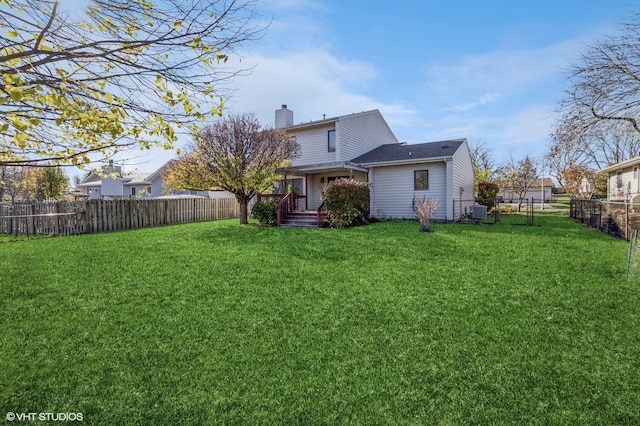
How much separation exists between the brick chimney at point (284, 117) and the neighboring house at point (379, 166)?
0.21 ft

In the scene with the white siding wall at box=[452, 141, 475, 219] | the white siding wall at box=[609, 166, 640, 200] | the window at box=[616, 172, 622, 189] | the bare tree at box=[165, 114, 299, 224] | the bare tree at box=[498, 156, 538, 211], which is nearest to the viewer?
the bare tree at box=[165, 114, 299, 224]

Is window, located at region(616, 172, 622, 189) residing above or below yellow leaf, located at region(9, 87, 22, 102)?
above

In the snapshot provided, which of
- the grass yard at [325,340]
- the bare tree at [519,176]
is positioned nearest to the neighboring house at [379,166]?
the grass yard at [325,340]

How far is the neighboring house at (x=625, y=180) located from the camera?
52.9ft

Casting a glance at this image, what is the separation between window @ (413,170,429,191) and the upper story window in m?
4.67

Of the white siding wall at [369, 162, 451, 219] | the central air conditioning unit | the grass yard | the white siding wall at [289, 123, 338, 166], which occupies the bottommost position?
the grass yard

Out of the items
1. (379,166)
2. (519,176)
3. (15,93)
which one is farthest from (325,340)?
(519,176)

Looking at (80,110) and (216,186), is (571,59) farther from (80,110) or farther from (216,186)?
(216,186)

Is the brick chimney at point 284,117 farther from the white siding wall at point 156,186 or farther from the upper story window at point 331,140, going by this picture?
the white siding wall at point 156,186

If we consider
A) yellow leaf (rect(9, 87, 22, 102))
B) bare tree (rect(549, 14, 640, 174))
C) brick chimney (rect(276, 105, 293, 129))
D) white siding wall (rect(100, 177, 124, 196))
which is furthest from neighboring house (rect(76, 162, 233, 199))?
yellow leaf (rect(9, 87, 22, 102))

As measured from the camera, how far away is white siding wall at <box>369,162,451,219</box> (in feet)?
49.5

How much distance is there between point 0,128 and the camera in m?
1.92

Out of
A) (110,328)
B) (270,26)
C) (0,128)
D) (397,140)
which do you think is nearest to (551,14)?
(270,26)

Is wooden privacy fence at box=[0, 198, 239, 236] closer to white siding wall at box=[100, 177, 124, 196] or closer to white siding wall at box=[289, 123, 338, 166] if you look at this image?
white siding wall at box=[289, 123, 338, 166]
